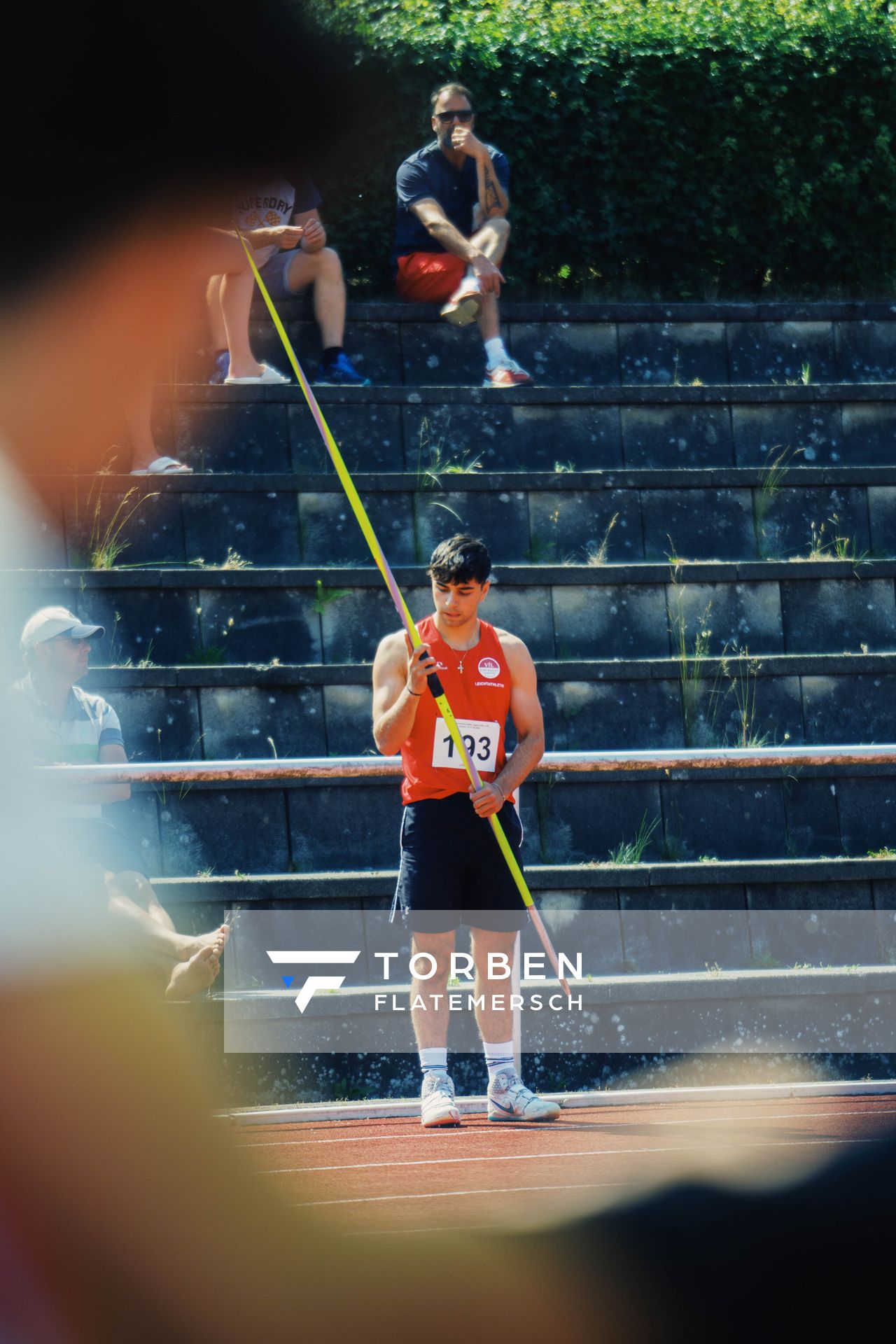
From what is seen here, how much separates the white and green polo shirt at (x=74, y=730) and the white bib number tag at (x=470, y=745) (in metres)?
1.47

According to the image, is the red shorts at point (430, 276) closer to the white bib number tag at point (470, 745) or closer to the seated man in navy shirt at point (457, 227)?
the seated man in navy shirt at point (457, 227)

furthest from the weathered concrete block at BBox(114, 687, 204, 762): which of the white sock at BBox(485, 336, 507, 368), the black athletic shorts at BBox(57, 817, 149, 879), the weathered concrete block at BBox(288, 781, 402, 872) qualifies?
the white sock at BBox(485, 336, 507, 368)

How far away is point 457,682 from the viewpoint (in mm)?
4863

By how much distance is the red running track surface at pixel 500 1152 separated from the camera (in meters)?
1.82

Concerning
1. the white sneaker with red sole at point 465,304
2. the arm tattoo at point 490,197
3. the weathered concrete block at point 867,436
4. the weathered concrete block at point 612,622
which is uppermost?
the arm tattoo at point 490,197

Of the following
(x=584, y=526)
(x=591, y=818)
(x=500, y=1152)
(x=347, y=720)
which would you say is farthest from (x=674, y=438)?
(x=500, y=1152)

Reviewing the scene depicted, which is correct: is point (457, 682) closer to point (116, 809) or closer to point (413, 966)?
point (413, 966)

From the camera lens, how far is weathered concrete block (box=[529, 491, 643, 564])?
298 inches

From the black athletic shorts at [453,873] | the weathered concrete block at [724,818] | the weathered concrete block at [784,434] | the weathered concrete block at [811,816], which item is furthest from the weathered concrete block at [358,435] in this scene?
the black athletic shorts at [453,873]

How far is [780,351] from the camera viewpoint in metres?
8.80

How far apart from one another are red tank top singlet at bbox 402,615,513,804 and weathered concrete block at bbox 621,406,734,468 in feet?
11.5

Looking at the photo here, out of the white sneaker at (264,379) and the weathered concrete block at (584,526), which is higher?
the white sneaker at (264,379)

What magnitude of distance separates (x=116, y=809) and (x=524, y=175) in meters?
5.07

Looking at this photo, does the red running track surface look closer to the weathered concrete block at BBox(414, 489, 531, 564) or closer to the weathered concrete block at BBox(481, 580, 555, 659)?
the weathered concrete block at BBox(481, 580, 555, 659)
